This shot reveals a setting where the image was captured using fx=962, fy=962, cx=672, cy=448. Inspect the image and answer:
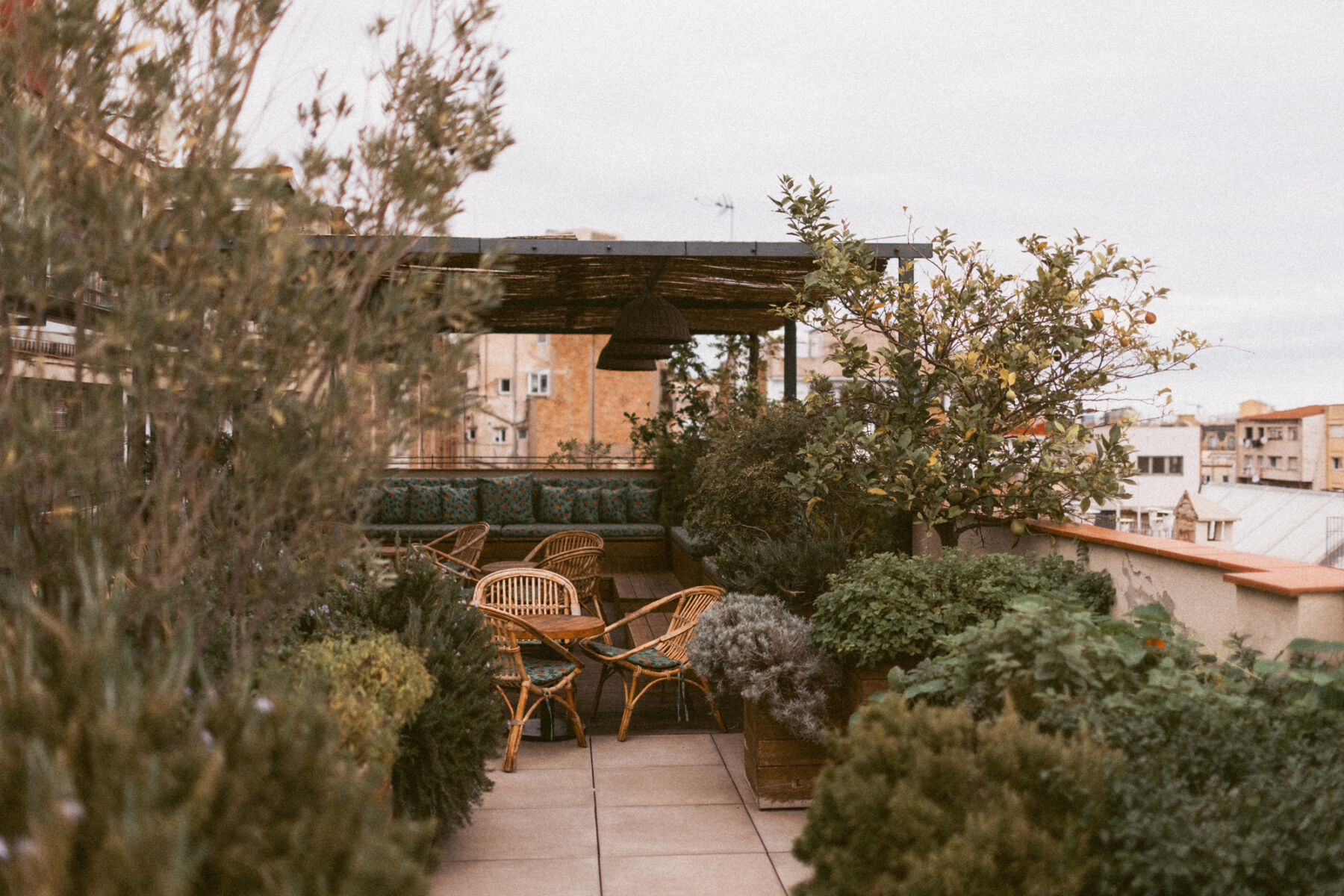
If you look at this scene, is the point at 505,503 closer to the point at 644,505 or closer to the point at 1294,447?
the point at 644,505

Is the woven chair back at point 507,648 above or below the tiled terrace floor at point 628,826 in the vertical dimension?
above

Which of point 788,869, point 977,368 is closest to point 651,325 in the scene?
point 977,368

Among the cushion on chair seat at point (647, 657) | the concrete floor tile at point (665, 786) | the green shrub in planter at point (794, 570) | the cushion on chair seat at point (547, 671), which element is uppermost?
the green shrub in planter at point (794, 570)

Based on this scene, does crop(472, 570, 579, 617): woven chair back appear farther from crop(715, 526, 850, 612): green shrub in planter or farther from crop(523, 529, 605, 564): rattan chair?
crop(523, 529, 605, 564): rattan chair

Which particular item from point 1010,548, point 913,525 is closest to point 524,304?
point 913,525

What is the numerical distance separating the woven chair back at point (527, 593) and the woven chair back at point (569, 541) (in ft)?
5.98

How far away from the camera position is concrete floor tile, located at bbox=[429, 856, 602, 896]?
3.35 m

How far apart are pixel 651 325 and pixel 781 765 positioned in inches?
119

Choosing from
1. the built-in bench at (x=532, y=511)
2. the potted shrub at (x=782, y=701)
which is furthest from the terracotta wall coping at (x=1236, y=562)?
the built-in bench at (x=532, y=511)

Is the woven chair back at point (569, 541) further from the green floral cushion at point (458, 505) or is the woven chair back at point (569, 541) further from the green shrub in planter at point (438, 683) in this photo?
the green shrub in planter at point (438, 683)

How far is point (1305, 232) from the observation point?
1088 cm

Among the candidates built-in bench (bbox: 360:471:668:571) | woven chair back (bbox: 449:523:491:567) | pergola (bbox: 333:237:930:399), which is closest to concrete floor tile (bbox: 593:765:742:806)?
pergola (bbox: 333:237:930:399)

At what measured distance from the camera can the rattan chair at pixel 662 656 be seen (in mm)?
5117

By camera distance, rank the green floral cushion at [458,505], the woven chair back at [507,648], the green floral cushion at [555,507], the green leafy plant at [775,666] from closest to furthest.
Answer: the green leafy plant at [775,666] → the woven chair back at [507,648] → the green floral cushion at [458,505] → the green floral cushion at [555,507]
